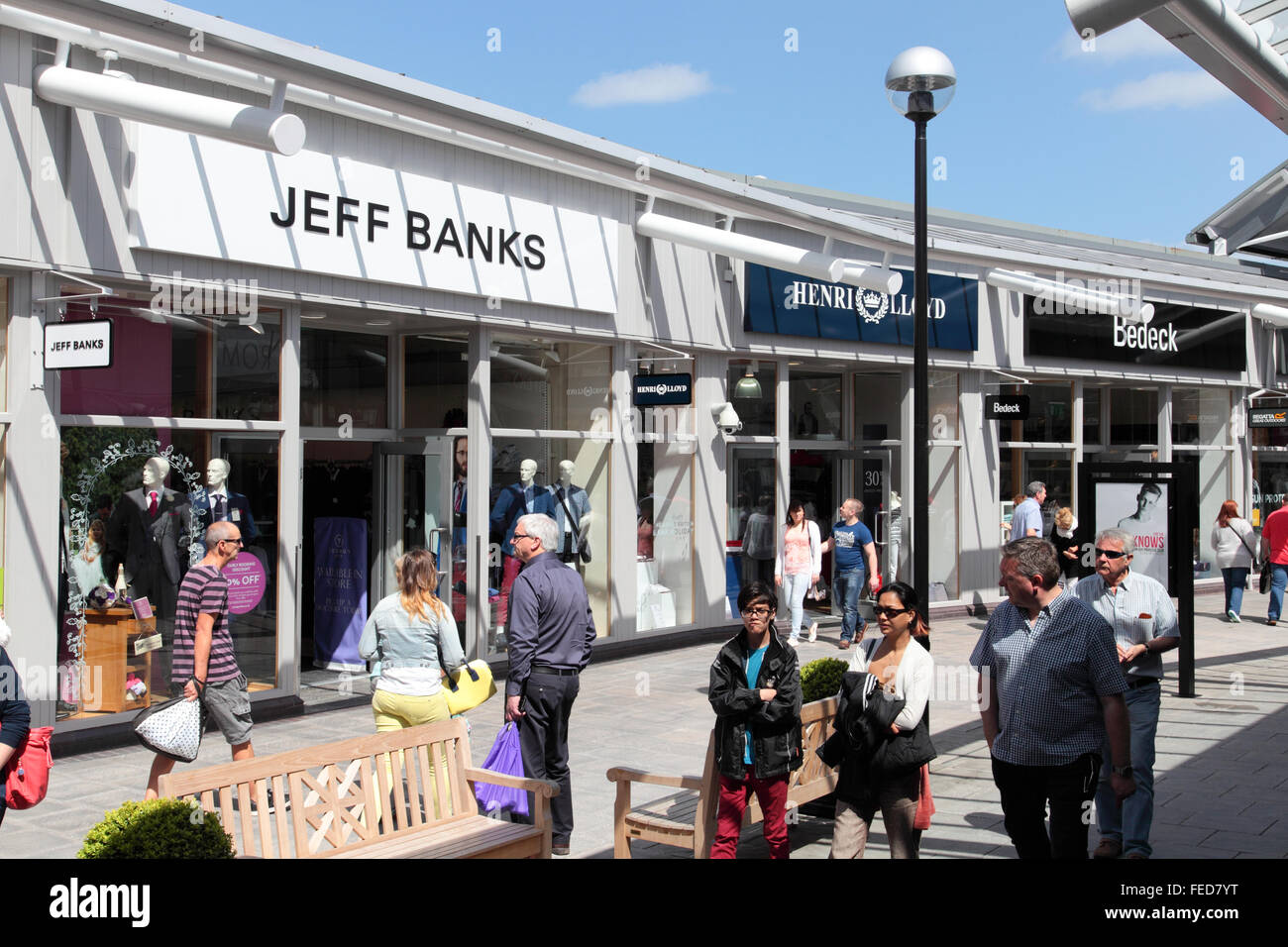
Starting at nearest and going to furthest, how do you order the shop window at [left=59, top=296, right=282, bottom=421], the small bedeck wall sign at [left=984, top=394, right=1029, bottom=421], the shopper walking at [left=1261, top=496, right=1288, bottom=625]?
the shop window at [left=59, top=296, right=282, bottom=421], the shopper walking at [left=1261, top=496, right=1288, bottom=625], the small bedeck wall sign at [left=984, top=394, right=1029, bottom=421]

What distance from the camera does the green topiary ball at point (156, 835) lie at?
3959mm

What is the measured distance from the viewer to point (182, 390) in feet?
31.0

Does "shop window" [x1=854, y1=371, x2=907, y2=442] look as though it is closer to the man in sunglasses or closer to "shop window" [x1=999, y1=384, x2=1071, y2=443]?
"shop window" [x1=999, y1=384, x2=1071, y2=443]

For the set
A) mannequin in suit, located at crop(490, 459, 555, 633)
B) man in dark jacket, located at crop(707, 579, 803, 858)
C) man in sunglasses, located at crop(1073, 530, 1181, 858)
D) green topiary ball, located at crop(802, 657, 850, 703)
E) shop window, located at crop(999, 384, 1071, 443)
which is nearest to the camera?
man in dark jacket, located at crop(707, 579, 803, 858)

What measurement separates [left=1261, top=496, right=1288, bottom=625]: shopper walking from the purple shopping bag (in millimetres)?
13034

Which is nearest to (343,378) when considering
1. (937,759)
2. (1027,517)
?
(937,759)

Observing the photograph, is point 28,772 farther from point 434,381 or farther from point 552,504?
point 552,504

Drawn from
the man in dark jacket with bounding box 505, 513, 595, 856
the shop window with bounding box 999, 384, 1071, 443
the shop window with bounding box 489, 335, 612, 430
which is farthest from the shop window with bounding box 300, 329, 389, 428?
the shop window with bounding box 999, 384, 1071, 443

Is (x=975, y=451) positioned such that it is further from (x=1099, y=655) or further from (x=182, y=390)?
(x=1099, y=655)

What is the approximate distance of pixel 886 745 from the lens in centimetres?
535

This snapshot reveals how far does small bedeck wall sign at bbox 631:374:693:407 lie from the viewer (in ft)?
41.8

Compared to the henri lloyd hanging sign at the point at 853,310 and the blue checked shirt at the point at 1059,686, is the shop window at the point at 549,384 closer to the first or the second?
the henri lloyd hanging sign at the point at 853,310

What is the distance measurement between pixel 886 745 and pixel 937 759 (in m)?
3.63
